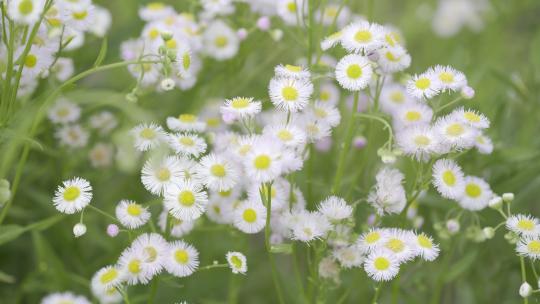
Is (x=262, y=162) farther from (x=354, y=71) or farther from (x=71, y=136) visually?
(x=71, y=136)

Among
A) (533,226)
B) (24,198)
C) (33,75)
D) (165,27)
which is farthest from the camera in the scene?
(24,198)

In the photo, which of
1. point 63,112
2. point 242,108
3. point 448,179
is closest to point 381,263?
point 448,179

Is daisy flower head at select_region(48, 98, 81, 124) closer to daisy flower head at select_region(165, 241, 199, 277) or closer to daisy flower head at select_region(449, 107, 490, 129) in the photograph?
daisy flower head at select_region(165, 241, 199, 277)

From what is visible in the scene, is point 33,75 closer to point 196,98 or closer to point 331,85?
point 196,98

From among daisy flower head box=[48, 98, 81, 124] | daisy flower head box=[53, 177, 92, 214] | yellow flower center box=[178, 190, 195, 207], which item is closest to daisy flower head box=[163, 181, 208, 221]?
yellow flower center box=[178, 190, 195, 207]

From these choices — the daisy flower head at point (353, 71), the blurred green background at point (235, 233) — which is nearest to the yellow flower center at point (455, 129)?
the daisy flower head at point (353, 71)

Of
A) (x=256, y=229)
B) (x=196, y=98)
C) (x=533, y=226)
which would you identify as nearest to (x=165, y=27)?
(x=196, y=98)

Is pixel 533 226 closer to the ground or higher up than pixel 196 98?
closer to the ground
